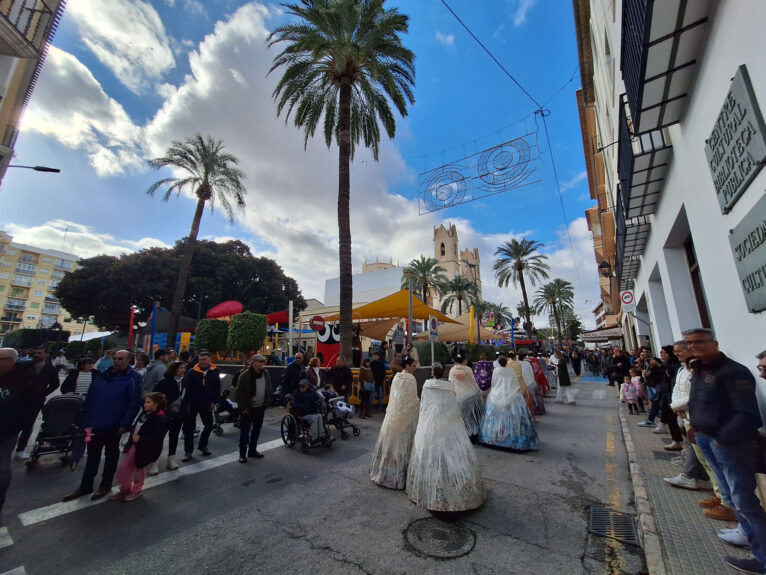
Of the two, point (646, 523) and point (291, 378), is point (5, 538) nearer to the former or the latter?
point (291, 378)

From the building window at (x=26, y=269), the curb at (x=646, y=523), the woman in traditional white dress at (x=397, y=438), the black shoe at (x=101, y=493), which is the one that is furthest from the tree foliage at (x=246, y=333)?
the building window at (x=26, y=269)

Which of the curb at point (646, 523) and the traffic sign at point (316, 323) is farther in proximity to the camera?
the traffic sign at point (316, 323)

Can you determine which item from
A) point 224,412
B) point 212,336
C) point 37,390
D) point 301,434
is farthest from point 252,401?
point 212,336

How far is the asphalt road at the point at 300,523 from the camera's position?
2.81 metres

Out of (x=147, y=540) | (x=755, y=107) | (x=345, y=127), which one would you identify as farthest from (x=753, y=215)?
(x=345, y=127)

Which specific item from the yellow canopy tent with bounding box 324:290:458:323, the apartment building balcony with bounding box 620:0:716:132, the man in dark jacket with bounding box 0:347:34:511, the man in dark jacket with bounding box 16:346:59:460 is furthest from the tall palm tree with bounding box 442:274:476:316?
the man in dark jacket with bounding box 0:347:34:511

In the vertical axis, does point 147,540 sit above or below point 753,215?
below

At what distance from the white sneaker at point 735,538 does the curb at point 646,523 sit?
1.63ft

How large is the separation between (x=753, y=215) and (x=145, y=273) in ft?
132

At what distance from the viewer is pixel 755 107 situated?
2.89 meters

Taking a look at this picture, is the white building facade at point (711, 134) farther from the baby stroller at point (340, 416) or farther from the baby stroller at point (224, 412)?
the baby stroller at point (224, 412)

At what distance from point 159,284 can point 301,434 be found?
33836 mm

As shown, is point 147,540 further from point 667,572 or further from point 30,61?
point 30,61

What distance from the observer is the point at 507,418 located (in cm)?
609
